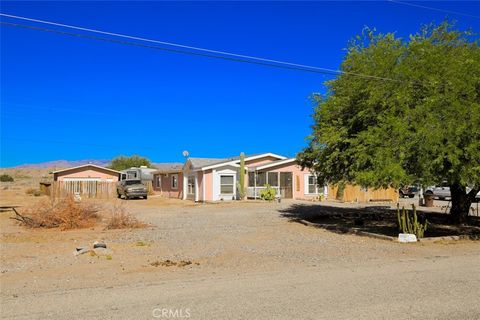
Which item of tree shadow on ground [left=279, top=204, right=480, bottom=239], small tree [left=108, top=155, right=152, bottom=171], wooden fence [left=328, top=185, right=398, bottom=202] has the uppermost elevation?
small tree [left=108, top=155, right=152, bottom=171]

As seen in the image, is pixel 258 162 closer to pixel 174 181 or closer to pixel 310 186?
pixel 310 186

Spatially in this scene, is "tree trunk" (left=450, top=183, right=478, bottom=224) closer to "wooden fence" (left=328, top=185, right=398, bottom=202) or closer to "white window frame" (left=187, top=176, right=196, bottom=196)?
"wooden fence" (left=328, top=185, right=398, bottom=202)

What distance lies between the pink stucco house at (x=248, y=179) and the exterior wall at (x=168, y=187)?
2193mm

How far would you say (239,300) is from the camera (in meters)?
6.99

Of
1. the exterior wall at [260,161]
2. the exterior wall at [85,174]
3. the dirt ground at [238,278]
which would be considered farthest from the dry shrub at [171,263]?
the exterior wall at [85,174]

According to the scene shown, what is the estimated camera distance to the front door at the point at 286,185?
3769 cm

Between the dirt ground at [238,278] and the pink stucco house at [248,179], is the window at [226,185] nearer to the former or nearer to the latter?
the pink stucco house at [248,179]

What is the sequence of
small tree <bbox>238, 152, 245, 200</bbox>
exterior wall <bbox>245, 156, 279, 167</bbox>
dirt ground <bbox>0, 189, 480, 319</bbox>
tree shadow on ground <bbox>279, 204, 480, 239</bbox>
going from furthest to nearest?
exterior wall <bbox>245, 156, 279, 167</bbox>
small tree <bbox>238, 152, 245, 200</bbox>
tree shadow on ground <bbox>279, 204, 480, 239</bbox>
dirt ground <bbox>0, 189, 480, 319</bbox>

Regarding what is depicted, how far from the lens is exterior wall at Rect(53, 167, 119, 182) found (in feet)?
166

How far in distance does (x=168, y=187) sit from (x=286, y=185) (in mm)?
13418

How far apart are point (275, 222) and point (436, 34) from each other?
9780mm

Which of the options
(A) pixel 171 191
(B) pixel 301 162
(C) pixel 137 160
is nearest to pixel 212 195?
(A) pixel 171 191

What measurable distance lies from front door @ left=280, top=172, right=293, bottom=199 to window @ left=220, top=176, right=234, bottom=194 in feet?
13.4

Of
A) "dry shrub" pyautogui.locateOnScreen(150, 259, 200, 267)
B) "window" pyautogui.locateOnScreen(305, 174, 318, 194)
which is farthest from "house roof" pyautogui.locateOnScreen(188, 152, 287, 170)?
"dry shrub" pyautogui.locateOnScreen(150, 259, 200, 267)
